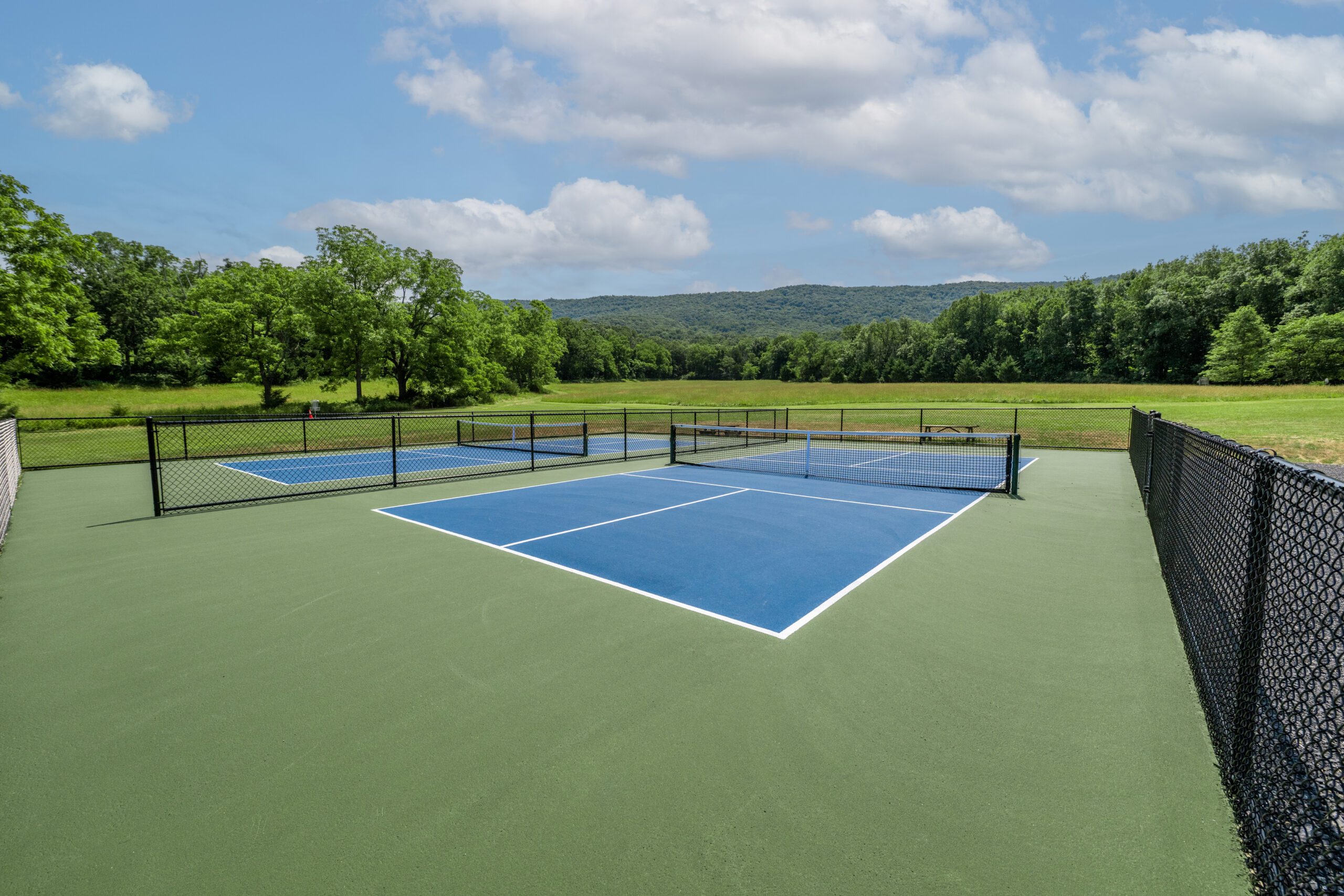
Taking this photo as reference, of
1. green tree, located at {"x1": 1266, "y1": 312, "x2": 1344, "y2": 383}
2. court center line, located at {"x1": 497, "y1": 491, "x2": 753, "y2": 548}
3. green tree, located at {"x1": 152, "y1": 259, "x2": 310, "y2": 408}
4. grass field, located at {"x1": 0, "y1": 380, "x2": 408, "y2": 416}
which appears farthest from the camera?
green tree, located at {"x1": 1266, "y1": 312, "x2": 1344, "y2": 383}

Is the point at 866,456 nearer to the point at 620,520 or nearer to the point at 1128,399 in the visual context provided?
the point at 620,520

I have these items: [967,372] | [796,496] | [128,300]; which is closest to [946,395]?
[796,496]

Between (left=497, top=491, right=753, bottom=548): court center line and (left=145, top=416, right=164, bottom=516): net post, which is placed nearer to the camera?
(left=497, top=491, right=753, bottom=548): court center line

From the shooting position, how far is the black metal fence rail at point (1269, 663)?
2.27m

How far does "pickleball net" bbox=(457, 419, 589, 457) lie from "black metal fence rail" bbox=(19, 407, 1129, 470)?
30.4 inches

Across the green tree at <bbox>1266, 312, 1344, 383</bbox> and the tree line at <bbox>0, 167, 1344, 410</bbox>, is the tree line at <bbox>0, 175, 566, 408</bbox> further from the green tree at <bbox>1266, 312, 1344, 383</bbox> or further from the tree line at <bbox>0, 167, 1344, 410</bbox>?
the green tree at <bbox>1266, 312, 1344, 383</bbox>

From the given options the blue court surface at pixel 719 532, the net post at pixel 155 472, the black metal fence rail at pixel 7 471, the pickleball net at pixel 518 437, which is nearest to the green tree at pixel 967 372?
the pickleball net at pixel 518 437

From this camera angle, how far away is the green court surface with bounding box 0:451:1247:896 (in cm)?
250

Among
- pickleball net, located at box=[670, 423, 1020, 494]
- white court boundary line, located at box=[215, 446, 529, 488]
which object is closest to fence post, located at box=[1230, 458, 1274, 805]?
pickleball net, located at box=[670, 423, 1020, 494]

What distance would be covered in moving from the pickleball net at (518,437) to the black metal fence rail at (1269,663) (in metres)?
16.8

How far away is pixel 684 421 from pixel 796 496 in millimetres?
22983

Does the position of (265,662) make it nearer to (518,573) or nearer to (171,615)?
(171,615)

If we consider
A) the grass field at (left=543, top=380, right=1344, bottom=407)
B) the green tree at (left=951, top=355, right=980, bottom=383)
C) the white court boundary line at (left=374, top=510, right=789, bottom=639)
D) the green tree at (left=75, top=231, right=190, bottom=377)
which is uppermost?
the green tree at (left=75, top=231, right=190, bottom=377)

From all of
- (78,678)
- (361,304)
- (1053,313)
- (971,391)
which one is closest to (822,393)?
(971,391)
